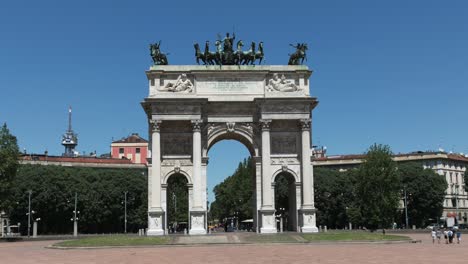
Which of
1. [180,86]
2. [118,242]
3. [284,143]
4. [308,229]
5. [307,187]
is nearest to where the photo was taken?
[118,242]

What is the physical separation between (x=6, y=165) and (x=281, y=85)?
30.7m

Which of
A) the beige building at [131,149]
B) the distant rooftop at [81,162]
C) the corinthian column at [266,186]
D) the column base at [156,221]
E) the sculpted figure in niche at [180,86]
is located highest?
the beige building at [131,149]

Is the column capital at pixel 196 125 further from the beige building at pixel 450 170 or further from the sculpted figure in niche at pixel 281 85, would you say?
the beige building at pixel 450 170

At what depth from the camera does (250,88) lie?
60.2 m

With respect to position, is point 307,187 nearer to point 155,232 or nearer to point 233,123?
point 233,123

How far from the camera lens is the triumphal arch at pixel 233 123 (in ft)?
192

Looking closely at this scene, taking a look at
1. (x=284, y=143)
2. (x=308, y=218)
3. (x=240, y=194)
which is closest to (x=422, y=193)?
(x=240, y=194)

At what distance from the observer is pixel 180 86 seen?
5978 centimetres

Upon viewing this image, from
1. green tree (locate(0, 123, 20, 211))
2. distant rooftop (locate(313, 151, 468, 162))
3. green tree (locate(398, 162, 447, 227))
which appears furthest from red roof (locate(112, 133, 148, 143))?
green tree (locate(0, 123, 20, 211))

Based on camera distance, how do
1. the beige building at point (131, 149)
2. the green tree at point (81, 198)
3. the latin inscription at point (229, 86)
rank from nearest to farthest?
the latin inscription at point (229, 86) < the green tree at point (81, 198) < the beige building at point (131, 149)

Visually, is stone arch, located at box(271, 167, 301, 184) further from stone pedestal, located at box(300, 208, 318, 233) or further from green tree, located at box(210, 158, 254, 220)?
green tree, located at box(210, 158, 254, 220)

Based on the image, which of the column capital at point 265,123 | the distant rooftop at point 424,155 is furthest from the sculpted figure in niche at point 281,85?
the distant rooftop at point 424,155

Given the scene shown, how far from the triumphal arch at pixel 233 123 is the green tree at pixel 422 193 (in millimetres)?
46822

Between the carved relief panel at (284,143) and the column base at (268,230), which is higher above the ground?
the carved relief panel at (284,143)
